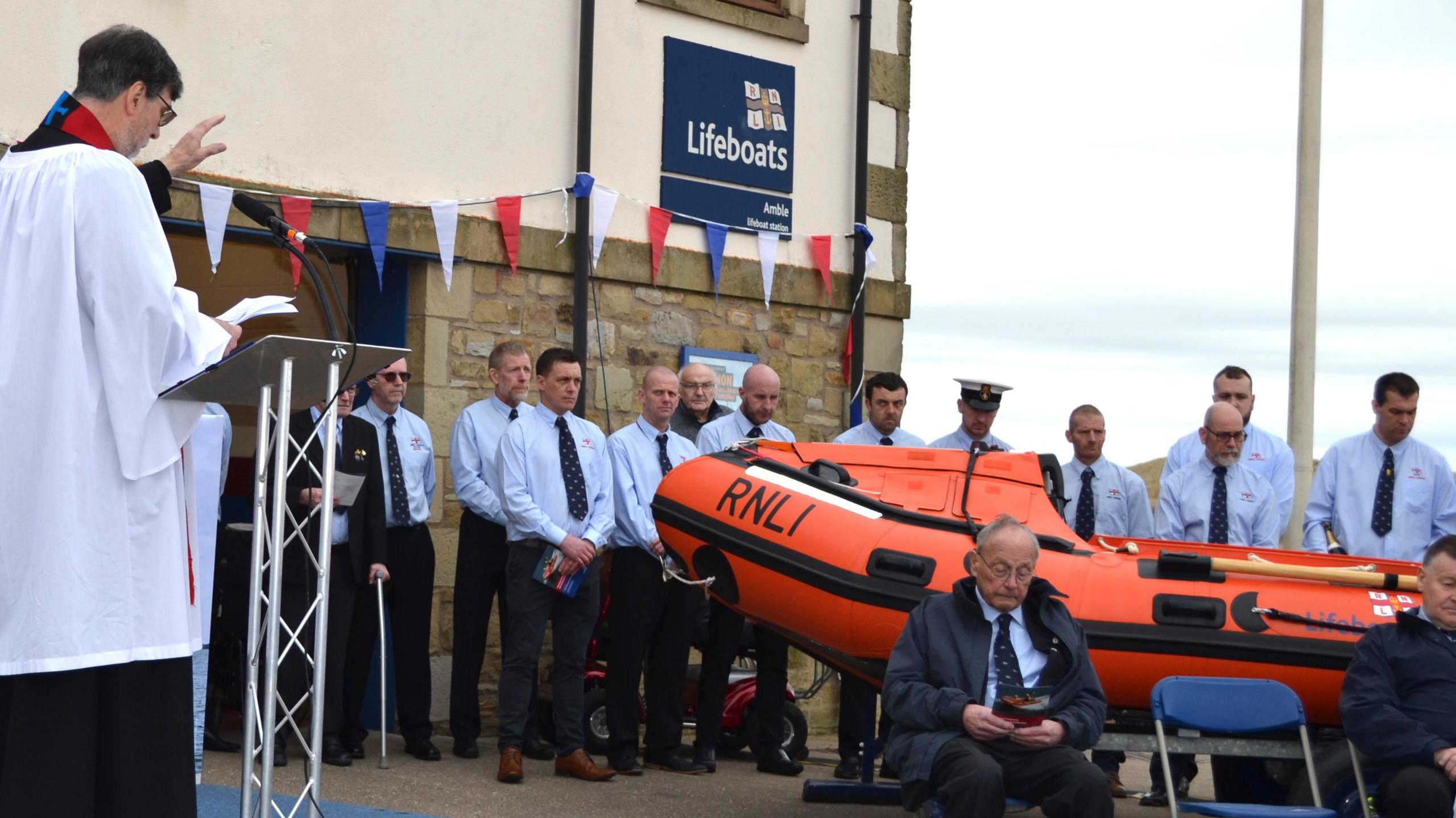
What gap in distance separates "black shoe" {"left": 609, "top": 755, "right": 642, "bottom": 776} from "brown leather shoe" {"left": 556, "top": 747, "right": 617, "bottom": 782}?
0.14m

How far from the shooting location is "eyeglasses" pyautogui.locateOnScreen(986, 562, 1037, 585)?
5051mm

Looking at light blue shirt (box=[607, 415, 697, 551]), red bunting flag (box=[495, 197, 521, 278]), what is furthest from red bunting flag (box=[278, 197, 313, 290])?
light blue shirt (box=[607, 415, 697, 551])

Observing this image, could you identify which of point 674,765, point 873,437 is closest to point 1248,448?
point 873,437

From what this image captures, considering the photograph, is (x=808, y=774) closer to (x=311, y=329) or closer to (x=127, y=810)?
(x=311, y=329)

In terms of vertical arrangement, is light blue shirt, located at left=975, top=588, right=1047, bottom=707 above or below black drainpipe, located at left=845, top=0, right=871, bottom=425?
below

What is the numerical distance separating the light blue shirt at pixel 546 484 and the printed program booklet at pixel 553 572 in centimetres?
6

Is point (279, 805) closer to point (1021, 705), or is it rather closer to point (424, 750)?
point (424, 750)

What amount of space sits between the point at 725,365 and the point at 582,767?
318cm

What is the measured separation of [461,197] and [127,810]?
5.49 metres

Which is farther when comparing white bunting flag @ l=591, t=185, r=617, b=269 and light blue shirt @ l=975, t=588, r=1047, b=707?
white bunting flag @ l=591, t=185, r=617, b=269

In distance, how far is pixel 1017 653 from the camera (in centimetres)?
514

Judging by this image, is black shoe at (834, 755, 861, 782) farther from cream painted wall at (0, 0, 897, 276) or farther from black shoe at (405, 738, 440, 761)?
cream painted wall at (0, 0, 897, 276)

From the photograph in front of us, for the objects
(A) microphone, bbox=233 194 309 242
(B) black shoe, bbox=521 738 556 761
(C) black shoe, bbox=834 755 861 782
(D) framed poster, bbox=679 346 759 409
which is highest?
(A) microphone, bbox=233 194 309 242

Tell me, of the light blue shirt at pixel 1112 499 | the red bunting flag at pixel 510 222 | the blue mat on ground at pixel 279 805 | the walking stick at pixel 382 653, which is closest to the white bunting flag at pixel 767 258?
the red bunting flag at pixel 510 222
